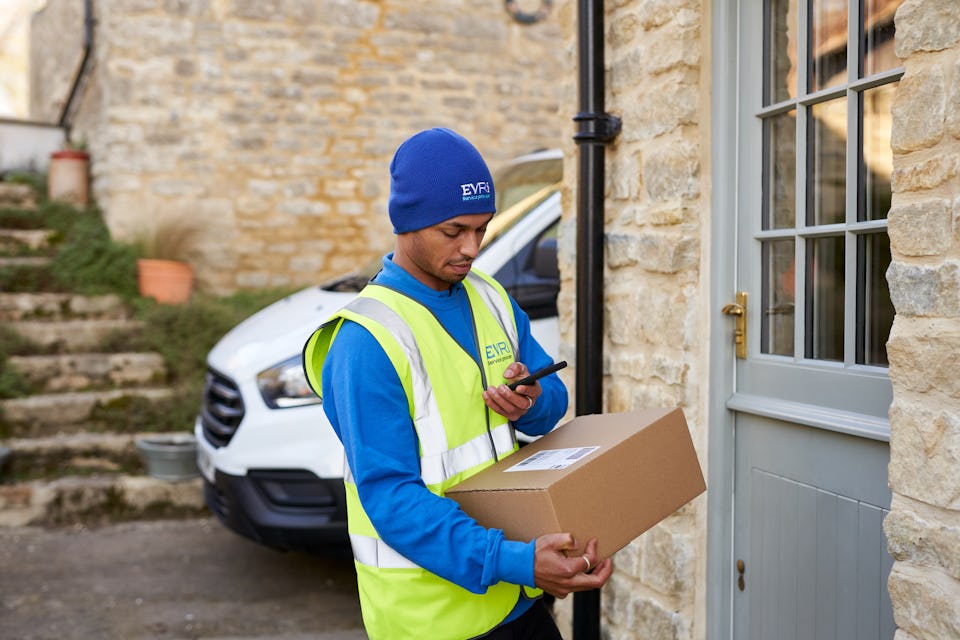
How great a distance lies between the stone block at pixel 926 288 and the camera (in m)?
1.99

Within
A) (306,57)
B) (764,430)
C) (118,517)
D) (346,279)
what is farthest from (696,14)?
(306,57)

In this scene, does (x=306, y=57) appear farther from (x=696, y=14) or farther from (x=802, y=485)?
(x=802, y=485)

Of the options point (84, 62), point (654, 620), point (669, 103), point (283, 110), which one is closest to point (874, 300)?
point (669, 103)

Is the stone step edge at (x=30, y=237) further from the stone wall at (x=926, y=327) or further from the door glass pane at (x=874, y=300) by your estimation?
the stone wall at (x=926, y=327)

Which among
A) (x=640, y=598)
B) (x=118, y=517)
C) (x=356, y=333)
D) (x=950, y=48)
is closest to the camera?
(x=356, y=333)

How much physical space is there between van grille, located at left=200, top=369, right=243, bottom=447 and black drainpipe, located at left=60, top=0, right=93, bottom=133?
5.82 m

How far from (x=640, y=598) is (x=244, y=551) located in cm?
326

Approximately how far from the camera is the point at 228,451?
4.75 meters

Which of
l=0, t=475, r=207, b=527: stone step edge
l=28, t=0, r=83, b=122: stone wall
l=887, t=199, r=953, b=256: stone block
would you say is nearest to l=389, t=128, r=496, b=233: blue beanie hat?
l=887, t=199, r=953, b=256: stone block

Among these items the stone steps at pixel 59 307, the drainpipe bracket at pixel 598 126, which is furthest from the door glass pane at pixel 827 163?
the stone steps at pixel 59 307

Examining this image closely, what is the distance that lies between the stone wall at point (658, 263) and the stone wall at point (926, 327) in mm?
943

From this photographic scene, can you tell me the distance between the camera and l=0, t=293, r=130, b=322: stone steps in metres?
7.98

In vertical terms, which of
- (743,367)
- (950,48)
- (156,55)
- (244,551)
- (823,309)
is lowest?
(244,551)

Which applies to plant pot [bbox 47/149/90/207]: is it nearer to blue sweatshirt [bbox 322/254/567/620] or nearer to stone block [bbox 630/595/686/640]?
stone block [bbox 630/595/686/640]
